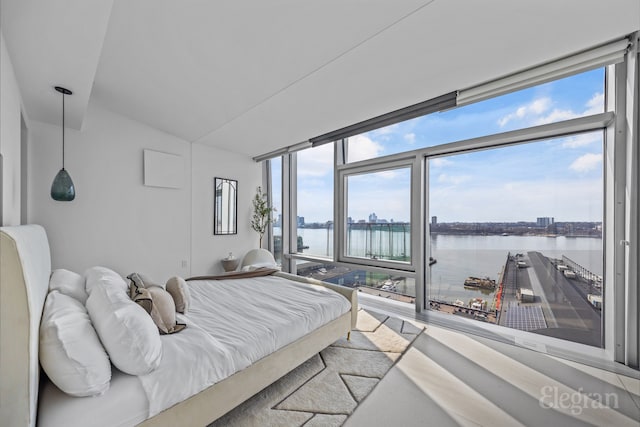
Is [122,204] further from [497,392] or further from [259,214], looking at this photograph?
[497,392]

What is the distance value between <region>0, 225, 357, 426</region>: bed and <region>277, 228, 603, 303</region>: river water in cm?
153

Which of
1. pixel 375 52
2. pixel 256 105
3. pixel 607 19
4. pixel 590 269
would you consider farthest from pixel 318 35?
pixel 590 269

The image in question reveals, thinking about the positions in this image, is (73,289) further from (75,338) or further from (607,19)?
(607,19)

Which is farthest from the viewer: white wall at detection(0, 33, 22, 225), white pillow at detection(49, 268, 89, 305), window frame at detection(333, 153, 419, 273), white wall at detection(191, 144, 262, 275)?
white wall at detection(191, 144, 262, 275)

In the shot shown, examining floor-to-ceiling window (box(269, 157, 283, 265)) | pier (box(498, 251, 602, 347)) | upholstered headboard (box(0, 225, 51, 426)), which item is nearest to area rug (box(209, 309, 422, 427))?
upholstered headboard (box(0, 225, 51, 426))

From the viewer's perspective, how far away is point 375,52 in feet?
6.64

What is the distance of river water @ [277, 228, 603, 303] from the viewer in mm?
2492

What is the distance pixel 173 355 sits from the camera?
1354 mm

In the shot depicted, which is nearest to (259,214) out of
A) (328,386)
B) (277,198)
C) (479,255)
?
(277,198)

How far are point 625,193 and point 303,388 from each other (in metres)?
3.03

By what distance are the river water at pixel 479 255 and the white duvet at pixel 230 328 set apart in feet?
5.10

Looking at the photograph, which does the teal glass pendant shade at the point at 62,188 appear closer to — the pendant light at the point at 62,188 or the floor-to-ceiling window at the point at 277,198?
the pendant light at the point at 62,188

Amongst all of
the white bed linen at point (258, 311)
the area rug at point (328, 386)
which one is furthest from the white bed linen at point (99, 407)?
the area rug at point (328, 386)

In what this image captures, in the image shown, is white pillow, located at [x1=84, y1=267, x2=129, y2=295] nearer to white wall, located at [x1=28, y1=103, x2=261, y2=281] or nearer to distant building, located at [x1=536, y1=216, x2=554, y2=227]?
white wall, located at [x1=28, y1=103, x2=261, y2=281]
